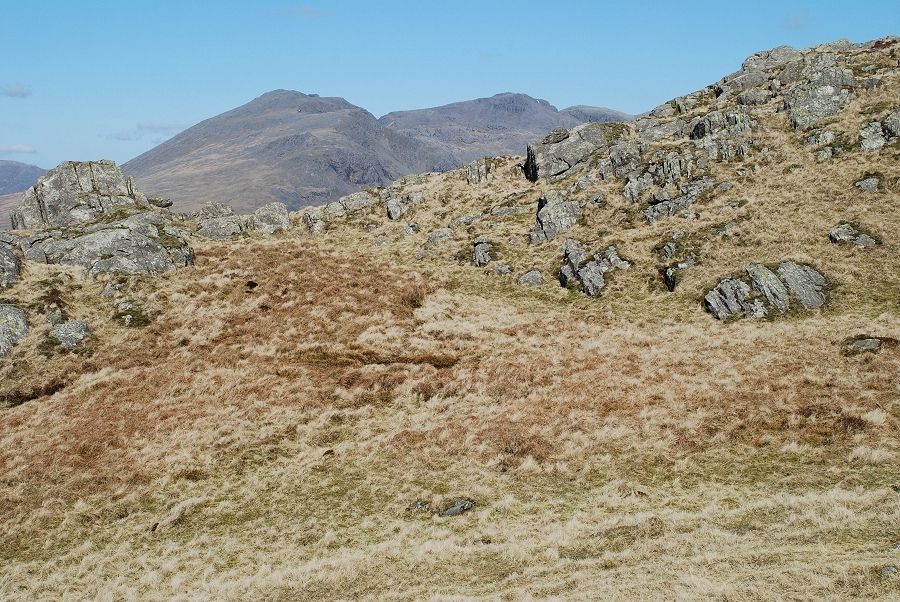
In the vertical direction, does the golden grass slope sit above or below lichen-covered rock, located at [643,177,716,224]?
below

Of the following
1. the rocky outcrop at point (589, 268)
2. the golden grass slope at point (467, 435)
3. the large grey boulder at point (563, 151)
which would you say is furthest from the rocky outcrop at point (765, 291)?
the large grey boulder at point (563, 151)

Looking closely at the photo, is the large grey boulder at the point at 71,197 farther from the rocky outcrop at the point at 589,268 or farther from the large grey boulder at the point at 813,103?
the large grey boulder at the point at 813,103

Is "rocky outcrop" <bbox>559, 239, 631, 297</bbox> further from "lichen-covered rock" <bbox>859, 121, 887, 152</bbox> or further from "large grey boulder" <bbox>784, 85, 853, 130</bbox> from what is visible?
"large grey boulder" <bbox>784, 85, 853, 130</bbox>

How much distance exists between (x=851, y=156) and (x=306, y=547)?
5798cm

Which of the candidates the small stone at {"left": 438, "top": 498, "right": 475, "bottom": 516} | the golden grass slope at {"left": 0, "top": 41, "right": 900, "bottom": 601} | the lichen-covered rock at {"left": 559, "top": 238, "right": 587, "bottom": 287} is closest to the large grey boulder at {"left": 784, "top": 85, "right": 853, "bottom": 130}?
the golden grass slope at {"left": 0, "top": 41, "right": 900, "bottom": 601}

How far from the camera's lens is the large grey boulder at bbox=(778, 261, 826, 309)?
34.1 metres

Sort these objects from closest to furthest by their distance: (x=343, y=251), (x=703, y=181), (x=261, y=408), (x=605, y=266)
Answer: (x=261, y=408)
(x=605, y=266)
(x=703, y=181)
(x=343, y=251)

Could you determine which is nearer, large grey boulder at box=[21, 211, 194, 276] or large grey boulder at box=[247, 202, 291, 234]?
large grey boulder at box=[21, 211, 194, 276]

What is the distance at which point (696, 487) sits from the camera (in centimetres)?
1886

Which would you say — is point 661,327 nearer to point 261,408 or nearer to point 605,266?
point 605,266

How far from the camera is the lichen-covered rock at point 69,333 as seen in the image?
33844mm

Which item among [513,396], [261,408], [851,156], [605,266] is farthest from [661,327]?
[851,156]

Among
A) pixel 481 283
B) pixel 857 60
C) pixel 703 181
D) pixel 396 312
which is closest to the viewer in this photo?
pixel 396 312

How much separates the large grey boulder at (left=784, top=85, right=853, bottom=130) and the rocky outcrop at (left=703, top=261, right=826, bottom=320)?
30206mm
